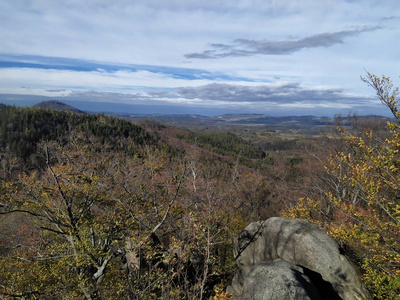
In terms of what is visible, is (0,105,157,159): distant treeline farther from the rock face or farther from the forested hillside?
the rock face

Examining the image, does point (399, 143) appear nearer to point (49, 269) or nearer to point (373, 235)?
point (373, 235)

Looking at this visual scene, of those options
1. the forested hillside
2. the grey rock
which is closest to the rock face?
the grey rock

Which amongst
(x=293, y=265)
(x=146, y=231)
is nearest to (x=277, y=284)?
(x=293, y=265)

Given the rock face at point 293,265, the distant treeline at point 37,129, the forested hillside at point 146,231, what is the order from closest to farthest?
1. the forested hillside at point 146,231
2. the rock face at point 293,265
3. the distant treeline at point 37,129

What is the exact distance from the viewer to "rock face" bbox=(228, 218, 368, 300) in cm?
1278

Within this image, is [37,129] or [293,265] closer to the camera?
[293,265]

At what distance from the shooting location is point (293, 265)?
48.8ft

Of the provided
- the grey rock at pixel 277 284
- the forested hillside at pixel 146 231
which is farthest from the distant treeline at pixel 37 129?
the grey rock at pixel 277 284

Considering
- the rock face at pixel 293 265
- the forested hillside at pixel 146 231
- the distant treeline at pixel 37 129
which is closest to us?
the forested hillside at pixel 146 231

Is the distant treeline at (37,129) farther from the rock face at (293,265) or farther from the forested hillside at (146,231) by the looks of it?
the rock face at (293,265)

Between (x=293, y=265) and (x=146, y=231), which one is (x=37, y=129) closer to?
(x=146, y=231)

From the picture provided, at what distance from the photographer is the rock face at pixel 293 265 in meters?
12.8

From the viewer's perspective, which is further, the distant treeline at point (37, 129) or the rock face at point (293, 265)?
the distant treeline at point (37, 129)

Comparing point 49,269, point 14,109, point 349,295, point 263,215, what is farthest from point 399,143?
point 14,109
